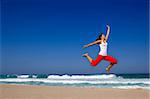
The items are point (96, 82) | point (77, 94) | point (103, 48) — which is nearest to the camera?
point (103, 48)

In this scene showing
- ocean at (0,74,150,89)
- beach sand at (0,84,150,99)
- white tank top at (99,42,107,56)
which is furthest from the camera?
ocean at (0,74,150,89)

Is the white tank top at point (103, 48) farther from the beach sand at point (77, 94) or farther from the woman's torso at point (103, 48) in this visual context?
the beach sand at point (77, 94)

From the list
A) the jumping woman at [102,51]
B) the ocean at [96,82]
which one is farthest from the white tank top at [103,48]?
the ocean at [96,82]

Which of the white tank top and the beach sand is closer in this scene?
the white tank top

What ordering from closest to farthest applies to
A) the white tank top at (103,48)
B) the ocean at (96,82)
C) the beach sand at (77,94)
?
the white tank top at (103,48), the beach sand at (77,94), the ocean at (96,82)

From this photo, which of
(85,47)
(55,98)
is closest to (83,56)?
(85,47)

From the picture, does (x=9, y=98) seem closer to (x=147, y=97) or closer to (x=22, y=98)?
(x=22, y=98)

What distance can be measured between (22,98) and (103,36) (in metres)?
10.2

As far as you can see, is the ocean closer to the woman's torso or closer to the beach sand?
the beach sand

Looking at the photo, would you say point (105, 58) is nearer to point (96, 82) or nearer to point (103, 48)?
point (103, 48)

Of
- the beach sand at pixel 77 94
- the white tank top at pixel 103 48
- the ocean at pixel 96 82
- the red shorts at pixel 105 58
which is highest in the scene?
the white tank top at pixel 103 48

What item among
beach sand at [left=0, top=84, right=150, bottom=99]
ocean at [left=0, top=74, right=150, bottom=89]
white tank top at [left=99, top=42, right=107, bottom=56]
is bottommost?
ocean at [left=0, top=74, right=150, bottom=89]

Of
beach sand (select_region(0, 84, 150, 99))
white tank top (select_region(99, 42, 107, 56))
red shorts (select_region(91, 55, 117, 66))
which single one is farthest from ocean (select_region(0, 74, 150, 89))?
white tank top (select_region(99, 42, 107, 56))

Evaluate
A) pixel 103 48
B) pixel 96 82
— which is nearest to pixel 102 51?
pixel 103 48
